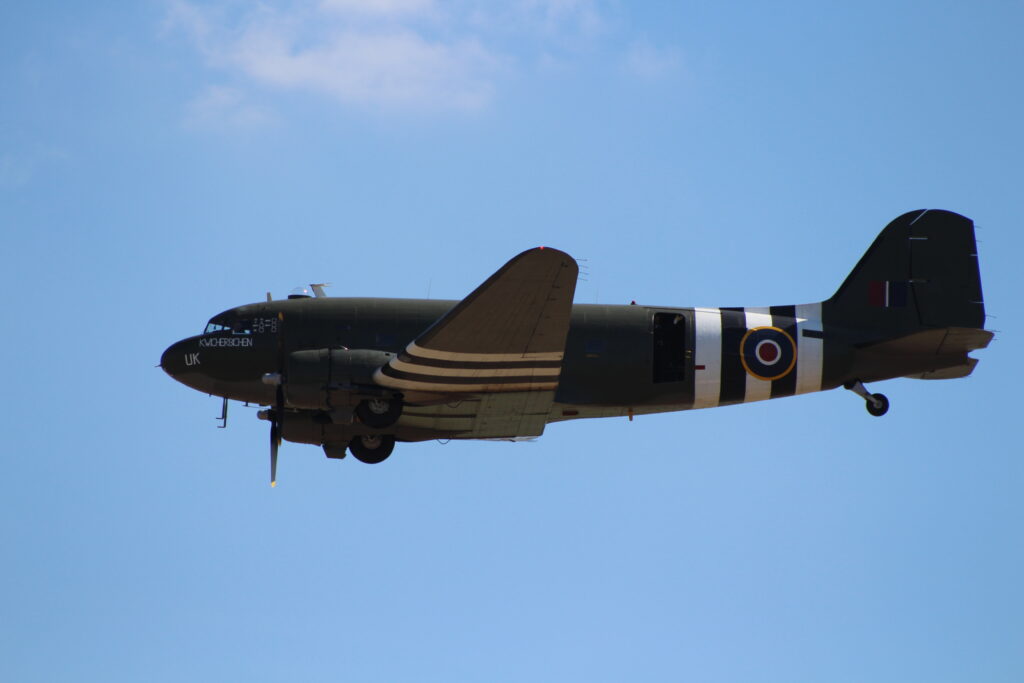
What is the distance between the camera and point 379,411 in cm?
2834

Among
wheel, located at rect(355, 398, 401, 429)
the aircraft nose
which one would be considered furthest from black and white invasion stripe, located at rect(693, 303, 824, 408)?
the aircraft nose

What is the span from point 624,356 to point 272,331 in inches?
307

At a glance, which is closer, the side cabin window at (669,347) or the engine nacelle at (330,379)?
the engine nacelle at (330,379)

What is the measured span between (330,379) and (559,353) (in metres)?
4.81

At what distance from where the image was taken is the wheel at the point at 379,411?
2830 centimetres

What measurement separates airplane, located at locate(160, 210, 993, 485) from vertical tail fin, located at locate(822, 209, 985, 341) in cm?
3

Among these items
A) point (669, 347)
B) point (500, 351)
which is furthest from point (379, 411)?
point (669, 347)

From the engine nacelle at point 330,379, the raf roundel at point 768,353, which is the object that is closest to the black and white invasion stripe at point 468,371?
the engine nacelle at point 330,379

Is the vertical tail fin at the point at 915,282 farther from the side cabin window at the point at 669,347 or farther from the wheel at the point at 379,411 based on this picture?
the wheel at the point at 379,411

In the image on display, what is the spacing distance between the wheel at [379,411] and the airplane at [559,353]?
0.09 ft

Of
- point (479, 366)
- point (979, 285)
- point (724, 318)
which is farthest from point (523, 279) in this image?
point (979, 285)

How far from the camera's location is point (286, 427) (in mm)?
30688

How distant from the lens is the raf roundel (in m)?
30.4

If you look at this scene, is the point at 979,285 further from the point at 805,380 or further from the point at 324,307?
the point at 324,307
